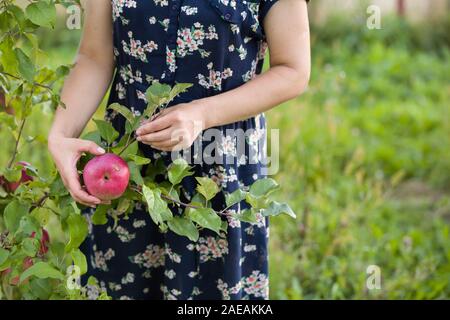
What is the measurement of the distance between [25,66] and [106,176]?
0.25 meters

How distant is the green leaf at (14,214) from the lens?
4.37 ft

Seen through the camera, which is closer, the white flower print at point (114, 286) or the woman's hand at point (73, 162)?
the woman's hand at point (73, 162)

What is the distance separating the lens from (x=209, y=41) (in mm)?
1381

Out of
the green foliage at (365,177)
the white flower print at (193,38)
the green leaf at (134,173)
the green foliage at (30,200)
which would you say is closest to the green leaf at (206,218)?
the green leaf at (134,173)

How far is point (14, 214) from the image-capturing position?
134cm

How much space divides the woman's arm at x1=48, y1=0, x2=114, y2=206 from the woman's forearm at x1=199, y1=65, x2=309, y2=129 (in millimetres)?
263

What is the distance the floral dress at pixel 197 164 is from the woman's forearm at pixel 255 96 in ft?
0.26

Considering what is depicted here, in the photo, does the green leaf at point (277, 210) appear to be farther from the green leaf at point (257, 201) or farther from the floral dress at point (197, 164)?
the floral dress at point (197, 164)

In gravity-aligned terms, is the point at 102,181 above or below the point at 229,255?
above

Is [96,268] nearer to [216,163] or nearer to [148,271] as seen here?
[148,271]

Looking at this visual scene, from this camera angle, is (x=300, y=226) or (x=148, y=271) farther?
(x=300, y=226)

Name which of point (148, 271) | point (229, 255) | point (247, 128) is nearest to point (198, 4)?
point (247, 128)

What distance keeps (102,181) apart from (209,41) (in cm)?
36

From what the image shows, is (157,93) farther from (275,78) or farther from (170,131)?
(275,78)
